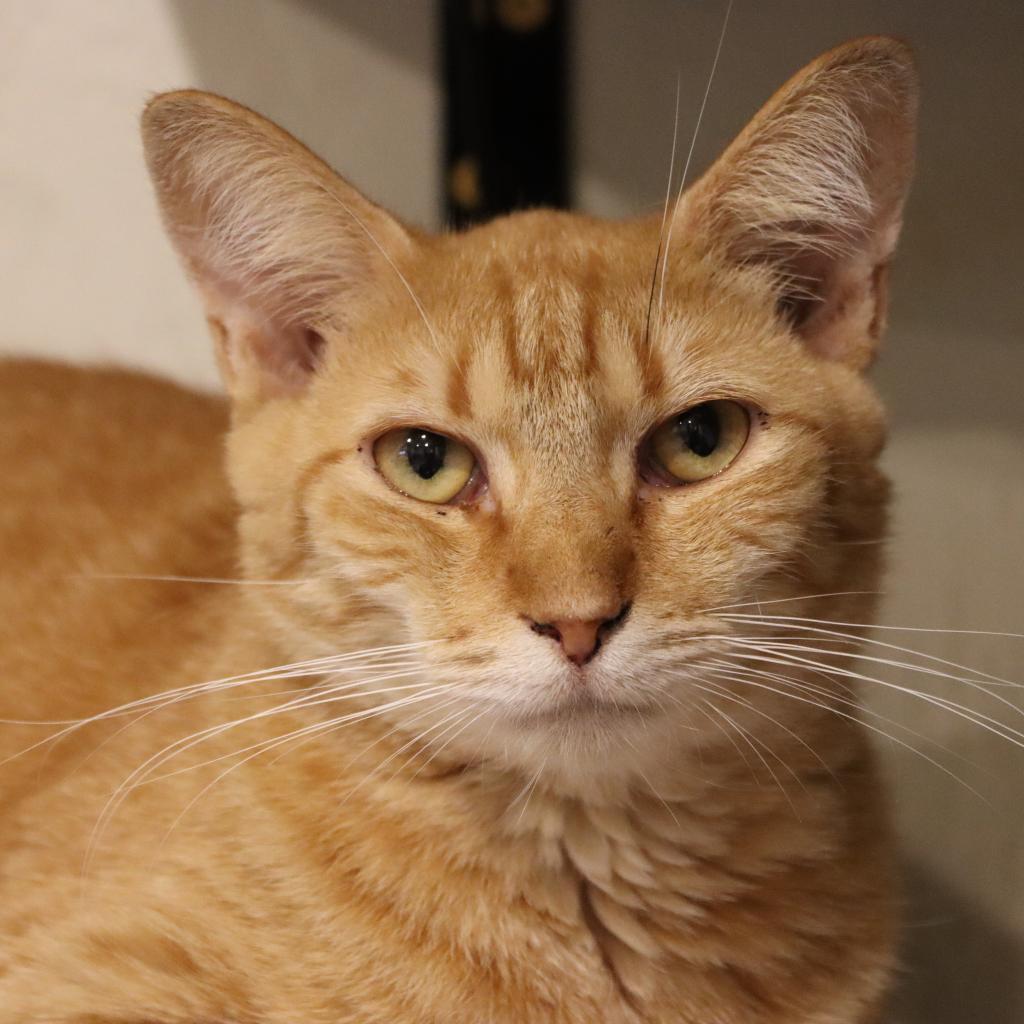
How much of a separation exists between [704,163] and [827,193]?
931mm

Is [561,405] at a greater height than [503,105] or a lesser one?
lesser

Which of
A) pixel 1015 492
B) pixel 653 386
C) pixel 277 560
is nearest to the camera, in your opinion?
pixel 653 386

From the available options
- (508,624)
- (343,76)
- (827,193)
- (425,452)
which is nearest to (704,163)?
(343,76)

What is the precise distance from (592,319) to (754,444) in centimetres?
21

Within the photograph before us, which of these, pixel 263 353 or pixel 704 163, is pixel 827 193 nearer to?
pixel 263 353

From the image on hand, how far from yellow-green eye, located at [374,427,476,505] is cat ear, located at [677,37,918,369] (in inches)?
13.8

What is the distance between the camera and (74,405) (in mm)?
1854

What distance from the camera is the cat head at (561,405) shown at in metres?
0.98

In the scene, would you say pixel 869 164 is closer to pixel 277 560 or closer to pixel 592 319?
pixel 592 319

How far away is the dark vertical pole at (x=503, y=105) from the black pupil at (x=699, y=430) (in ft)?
4.06

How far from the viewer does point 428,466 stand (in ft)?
3.65

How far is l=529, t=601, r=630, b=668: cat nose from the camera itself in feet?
3.03

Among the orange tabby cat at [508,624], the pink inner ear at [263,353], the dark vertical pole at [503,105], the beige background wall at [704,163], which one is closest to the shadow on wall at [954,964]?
the beige background wall at [704,163]

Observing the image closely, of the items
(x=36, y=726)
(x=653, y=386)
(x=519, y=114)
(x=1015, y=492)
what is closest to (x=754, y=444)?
(x=653, y=386)
